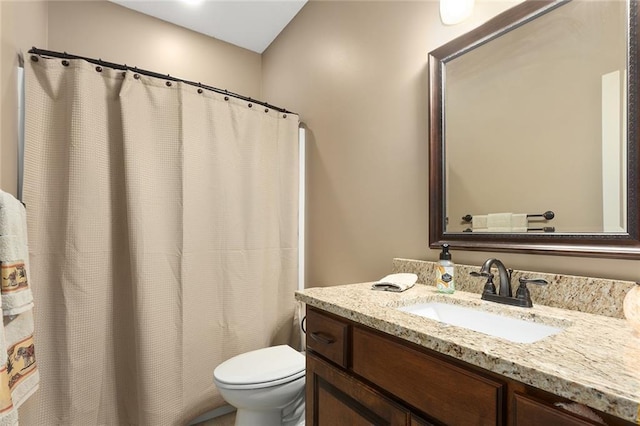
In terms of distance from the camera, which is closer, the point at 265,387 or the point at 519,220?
the point at 519,220

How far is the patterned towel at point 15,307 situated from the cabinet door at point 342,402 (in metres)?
0.86

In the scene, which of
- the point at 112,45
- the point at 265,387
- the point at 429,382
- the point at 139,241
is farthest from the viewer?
the point at 112,45

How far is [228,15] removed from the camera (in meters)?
2.38

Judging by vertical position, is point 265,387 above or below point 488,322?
below

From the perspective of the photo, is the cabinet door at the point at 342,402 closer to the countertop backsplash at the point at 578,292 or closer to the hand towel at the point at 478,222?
the countertop backsplash at the point at 578,292

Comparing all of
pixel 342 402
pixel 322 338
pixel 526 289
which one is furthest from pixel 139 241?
pixel 526 289

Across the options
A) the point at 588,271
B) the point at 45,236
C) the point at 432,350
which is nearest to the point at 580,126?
the point at 588,271

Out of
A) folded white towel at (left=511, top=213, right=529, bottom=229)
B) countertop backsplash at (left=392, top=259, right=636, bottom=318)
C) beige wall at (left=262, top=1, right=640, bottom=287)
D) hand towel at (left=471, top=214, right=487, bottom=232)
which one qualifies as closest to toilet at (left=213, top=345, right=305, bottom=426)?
beige wall at (left=262, top=1, right=640, bottom=287)

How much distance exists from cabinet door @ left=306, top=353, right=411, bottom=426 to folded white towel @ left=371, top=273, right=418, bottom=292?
375mm

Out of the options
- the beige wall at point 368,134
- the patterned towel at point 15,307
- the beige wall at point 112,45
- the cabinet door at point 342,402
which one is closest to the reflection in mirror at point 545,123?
the beige wall at point 368,134

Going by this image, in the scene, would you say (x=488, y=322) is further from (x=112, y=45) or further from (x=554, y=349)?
(x=112, y=45)

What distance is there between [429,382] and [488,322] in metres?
0.39

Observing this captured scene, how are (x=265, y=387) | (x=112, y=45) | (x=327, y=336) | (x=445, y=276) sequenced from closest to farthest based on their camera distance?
(x=327, y=336) → (x=445, y=276) → (x=265, y=387) → (x=112, y=45)

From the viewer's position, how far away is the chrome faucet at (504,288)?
952 millimetres
